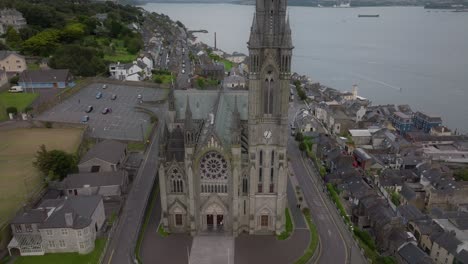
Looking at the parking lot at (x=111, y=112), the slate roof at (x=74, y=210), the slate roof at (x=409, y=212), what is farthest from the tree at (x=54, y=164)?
the slate roof at (x=409, y=212)

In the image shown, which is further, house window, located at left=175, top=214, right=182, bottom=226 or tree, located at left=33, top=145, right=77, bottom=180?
tree, located at left=33, top=145, right=77, bottom=180

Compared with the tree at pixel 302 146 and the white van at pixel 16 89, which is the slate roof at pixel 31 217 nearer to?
the tree at pixel 302 146

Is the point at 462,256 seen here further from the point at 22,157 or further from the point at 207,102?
the point at 22,157

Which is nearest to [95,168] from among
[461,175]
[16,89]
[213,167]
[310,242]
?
[213,167]

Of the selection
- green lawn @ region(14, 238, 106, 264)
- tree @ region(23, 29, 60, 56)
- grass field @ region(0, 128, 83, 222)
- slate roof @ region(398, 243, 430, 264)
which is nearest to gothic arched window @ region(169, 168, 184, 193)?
green lawn @ region(14, 238, 106, 264)

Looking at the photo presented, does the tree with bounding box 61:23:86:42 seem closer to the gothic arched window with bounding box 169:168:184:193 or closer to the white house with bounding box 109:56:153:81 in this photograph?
the white house with bounding box 109:56:153:81
